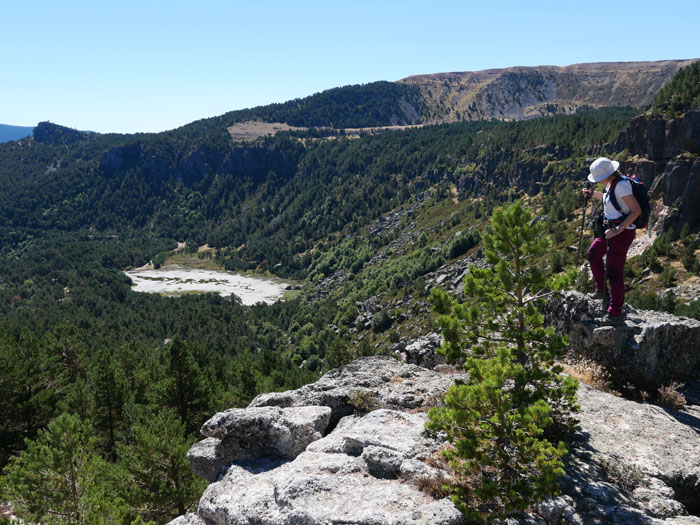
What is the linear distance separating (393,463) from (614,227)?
32.5ft

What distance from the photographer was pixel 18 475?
21906 mm

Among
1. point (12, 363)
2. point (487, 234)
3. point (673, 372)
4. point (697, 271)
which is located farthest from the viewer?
point (697, 271)

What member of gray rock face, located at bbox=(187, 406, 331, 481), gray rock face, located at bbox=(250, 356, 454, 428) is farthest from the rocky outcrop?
gray rock face, located at bbox=(187, 406, 331, 481)

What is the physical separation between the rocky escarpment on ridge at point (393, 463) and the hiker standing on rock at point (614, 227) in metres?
1.50

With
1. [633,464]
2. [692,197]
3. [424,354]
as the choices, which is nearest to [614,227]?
[633,464]

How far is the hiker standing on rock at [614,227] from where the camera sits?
1284cm

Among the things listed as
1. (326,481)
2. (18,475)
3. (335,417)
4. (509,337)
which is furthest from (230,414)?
(18,475)

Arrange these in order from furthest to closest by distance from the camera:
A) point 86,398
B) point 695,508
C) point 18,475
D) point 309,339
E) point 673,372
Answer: point 309,339
point 86,398
point 18,475
point 673,372
point 695,508

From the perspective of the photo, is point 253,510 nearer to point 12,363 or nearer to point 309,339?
point 12,363

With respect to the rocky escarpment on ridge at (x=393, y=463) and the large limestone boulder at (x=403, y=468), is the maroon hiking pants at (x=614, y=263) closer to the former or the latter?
the large limestone boulder at (x=403, y=468)

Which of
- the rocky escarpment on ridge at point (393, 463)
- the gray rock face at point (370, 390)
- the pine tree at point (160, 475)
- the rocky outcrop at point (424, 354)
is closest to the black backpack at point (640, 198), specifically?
the rocky escarpment on ridge at point (393, 463)

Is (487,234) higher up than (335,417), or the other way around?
(487,234)

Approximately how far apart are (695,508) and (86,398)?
40893mm

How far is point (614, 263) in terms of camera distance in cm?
1386
